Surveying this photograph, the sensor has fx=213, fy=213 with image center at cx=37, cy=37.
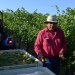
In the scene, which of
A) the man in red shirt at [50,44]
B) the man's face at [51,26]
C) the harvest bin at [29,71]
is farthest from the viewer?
the man in red shirt at [50,44]

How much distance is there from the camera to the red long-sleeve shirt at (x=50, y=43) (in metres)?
4.54

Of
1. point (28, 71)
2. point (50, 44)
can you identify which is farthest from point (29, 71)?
point (50, 44)

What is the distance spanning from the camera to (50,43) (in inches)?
179

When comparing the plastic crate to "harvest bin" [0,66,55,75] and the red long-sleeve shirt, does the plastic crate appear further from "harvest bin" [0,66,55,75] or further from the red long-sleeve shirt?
the red long-sleeve shirt

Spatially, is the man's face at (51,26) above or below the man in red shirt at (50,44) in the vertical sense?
above

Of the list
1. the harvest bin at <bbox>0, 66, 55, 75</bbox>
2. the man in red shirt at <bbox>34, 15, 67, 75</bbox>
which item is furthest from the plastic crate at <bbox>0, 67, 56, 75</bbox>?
the man in red shirt at <bbox>34, 15, 67, 75</bbox>

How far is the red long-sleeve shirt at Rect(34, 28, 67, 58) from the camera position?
4539mm

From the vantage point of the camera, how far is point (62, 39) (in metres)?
4.64

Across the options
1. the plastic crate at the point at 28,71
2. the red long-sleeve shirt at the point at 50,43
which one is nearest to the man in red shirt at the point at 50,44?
the red long-sleeve shirt at the point at 50,43

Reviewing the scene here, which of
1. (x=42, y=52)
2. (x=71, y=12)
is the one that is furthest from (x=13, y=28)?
(x=42, y=52)

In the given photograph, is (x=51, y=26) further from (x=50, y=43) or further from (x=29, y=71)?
(x=29, y=71)

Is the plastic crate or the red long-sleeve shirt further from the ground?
the red long-sleeve shirt

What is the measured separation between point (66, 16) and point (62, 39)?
3.49ft

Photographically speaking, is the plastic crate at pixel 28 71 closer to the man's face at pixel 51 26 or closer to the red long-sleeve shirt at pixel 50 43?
the red long-sleeve shirt at pixel 50 43
